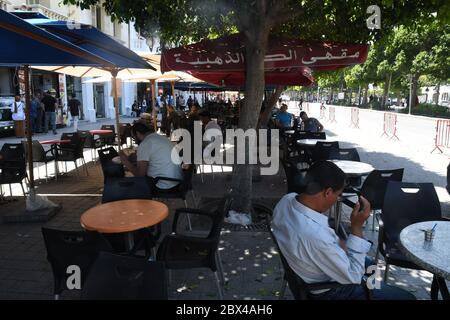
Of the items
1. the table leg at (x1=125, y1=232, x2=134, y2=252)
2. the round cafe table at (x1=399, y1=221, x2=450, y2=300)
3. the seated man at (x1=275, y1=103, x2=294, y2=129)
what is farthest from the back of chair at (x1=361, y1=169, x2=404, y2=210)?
the seated man at (x1=275, y1=103, x2=294, y2=129)

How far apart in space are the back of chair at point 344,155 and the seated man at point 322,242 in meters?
3.91

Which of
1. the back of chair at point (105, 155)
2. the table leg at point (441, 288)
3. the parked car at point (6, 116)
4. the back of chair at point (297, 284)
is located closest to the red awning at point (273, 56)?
the back of chair at point (105, 155)

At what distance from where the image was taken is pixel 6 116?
598 inches

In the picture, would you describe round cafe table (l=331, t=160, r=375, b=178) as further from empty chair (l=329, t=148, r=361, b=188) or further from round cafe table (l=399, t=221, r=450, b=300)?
round cafe table (l=399, t=221, r=450, b=300)

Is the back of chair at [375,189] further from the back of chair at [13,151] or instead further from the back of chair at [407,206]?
the back of chair at [13,151]

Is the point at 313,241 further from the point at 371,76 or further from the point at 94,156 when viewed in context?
the point at 371,76

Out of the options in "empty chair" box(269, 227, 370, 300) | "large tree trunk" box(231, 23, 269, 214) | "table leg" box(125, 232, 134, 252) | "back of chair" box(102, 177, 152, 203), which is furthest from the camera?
"large tree trunk" box(231, 23, 269, 214)

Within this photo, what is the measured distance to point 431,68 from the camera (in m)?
30.4

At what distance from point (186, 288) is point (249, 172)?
236cm

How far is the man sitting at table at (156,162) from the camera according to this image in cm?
517

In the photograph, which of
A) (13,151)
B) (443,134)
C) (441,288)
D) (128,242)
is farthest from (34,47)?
(443,134)

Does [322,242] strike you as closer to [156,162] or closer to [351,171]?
[351,171]

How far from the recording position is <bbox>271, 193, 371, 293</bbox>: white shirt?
88.9 inches

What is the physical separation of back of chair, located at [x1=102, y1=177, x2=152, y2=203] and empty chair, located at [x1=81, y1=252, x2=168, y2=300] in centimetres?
200
